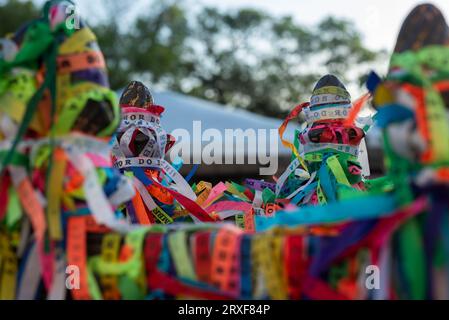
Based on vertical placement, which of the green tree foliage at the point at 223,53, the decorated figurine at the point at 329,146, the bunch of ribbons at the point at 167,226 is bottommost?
the bunch of ribbons at the point at 167,226

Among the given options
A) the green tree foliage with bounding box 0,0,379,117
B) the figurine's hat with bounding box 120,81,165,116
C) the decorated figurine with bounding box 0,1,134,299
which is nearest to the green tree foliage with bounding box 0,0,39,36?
the green tree foliage with bounding box 0,0,379,117

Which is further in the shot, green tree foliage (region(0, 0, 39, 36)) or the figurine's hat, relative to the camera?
green tree foliage (region(0, 0, 39, 36))

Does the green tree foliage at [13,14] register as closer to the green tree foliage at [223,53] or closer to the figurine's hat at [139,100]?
the green tree foliage at [223,53]

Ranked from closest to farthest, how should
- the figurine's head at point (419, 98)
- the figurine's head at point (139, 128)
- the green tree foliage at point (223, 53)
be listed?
1. the figurine's head at point (419, 98)
2. the figurine's head at point (139, 128)
3. the green tree foliage at point (223, 53)

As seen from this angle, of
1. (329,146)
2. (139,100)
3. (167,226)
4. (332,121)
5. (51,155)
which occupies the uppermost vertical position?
(139,100)

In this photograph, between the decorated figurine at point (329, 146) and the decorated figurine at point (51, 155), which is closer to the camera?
the decorated figurine at point (51, 155)

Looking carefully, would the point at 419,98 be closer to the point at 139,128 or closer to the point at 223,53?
the point at 139,128

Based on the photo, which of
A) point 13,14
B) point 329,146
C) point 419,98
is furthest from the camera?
point 13,14

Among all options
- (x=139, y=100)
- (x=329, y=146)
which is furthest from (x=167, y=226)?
(x=139, y=100)

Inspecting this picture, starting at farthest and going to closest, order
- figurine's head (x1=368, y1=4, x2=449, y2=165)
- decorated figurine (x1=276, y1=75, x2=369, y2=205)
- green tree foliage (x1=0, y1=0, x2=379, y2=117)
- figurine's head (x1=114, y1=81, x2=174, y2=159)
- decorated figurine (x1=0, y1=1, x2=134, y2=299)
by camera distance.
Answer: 1. green tree foliage (x1=0, y1=0, x2=379, y2=117)
2. figurine's head (x1=114, y1=81, x2=174, y2=159)
3. decorated figurine (x1=276, y1=75, x2=369, y2=205)
4. decorated figurine (x1=0, y1=1, x2=134, y2=299)
5. figurine's head (x1=368, y1=4, x2=449, y2=165)

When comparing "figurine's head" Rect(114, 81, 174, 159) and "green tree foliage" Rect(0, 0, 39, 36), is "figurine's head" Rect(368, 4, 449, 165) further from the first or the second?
"green tree foliage" Rect(0, 0, 39, 36)

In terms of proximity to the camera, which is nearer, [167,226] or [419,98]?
[419,98]

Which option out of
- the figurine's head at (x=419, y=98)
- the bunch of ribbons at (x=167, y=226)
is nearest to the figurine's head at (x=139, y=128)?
the bunch of ribbons at (x=167, y=226)

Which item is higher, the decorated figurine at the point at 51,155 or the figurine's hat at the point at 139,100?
the figurine's hat at the point at 139,100
